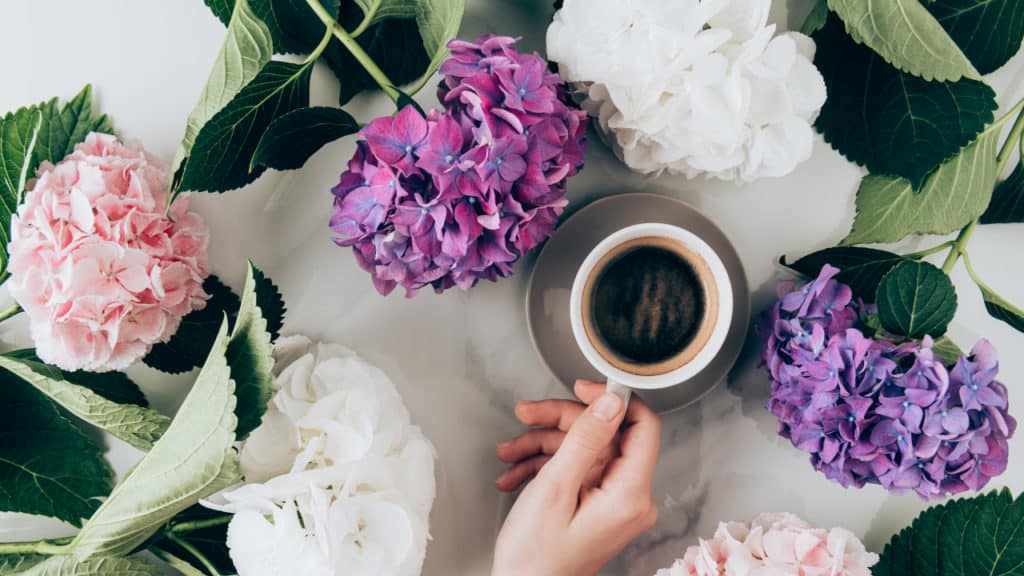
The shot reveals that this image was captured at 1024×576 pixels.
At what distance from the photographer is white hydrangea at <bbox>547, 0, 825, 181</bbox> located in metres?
0.63

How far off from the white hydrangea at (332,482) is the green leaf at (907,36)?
58 cm

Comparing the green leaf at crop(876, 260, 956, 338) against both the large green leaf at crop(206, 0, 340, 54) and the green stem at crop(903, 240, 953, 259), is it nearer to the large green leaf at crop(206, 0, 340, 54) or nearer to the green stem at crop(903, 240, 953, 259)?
the green stem at crop(903, 240, 953, 259)

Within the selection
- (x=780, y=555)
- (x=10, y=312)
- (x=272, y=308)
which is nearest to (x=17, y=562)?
(x=10, y=312)

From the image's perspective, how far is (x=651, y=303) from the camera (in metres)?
0.79

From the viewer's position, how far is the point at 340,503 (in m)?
0.62

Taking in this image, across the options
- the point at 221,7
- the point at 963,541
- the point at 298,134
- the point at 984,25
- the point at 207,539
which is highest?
the point at 221,7

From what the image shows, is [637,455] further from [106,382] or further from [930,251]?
[106,382]

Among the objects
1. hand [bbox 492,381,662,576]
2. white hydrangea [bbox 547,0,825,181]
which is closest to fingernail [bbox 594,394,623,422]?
→ hand [bbox 492,381,662,576]

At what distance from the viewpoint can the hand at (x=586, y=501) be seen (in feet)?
2.26

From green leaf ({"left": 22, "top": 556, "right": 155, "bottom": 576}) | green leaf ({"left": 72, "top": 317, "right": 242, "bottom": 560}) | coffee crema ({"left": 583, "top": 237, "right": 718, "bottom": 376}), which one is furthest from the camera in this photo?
coffee crema ({"left": 583, "top": 237, "right": 718, "bottom": 376})

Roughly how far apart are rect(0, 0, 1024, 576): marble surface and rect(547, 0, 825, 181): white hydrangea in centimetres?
16

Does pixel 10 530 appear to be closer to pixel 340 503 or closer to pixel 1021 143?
pixel 340 503

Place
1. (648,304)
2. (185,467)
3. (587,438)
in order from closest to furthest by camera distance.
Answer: (185,467)
(587,438)
(648,304)

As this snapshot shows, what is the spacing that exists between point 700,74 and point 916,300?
31 cm
